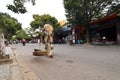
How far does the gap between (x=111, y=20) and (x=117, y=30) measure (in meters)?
1.75

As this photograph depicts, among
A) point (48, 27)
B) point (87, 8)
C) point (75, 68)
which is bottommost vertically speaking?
point (75, 68)

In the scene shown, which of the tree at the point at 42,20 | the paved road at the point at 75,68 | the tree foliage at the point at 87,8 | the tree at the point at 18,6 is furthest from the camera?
the tree at the point at 42,20

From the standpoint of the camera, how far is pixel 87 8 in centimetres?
3547

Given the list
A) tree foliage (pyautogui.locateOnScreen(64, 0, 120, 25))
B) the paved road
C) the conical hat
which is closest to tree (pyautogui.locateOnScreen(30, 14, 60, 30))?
tree foliage (pyautogui.locateOnScreen(64, 0, 120, 25))

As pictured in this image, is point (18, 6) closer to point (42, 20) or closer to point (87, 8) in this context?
point (87, 8)

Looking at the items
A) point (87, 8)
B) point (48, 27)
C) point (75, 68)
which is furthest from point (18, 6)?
point (87, 8)

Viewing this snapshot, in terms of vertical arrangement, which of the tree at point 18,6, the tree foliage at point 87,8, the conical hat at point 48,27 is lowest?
the conical hat at point 48,27

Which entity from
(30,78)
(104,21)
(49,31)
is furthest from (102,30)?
(30,78)

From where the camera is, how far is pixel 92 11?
1417 inches

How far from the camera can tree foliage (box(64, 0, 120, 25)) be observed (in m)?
34.7

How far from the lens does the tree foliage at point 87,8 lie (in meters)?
34.7

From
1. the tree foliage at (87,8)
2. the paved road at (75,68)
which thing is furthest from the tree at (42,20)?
the paved road at (75,68)

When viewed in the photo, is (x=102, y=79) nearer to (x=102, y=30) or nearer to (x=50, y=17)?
(x=102, y=30)

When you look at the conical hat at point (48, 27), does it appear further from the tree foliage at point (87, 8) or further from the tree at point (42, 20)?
the tree at point (42, 20)
